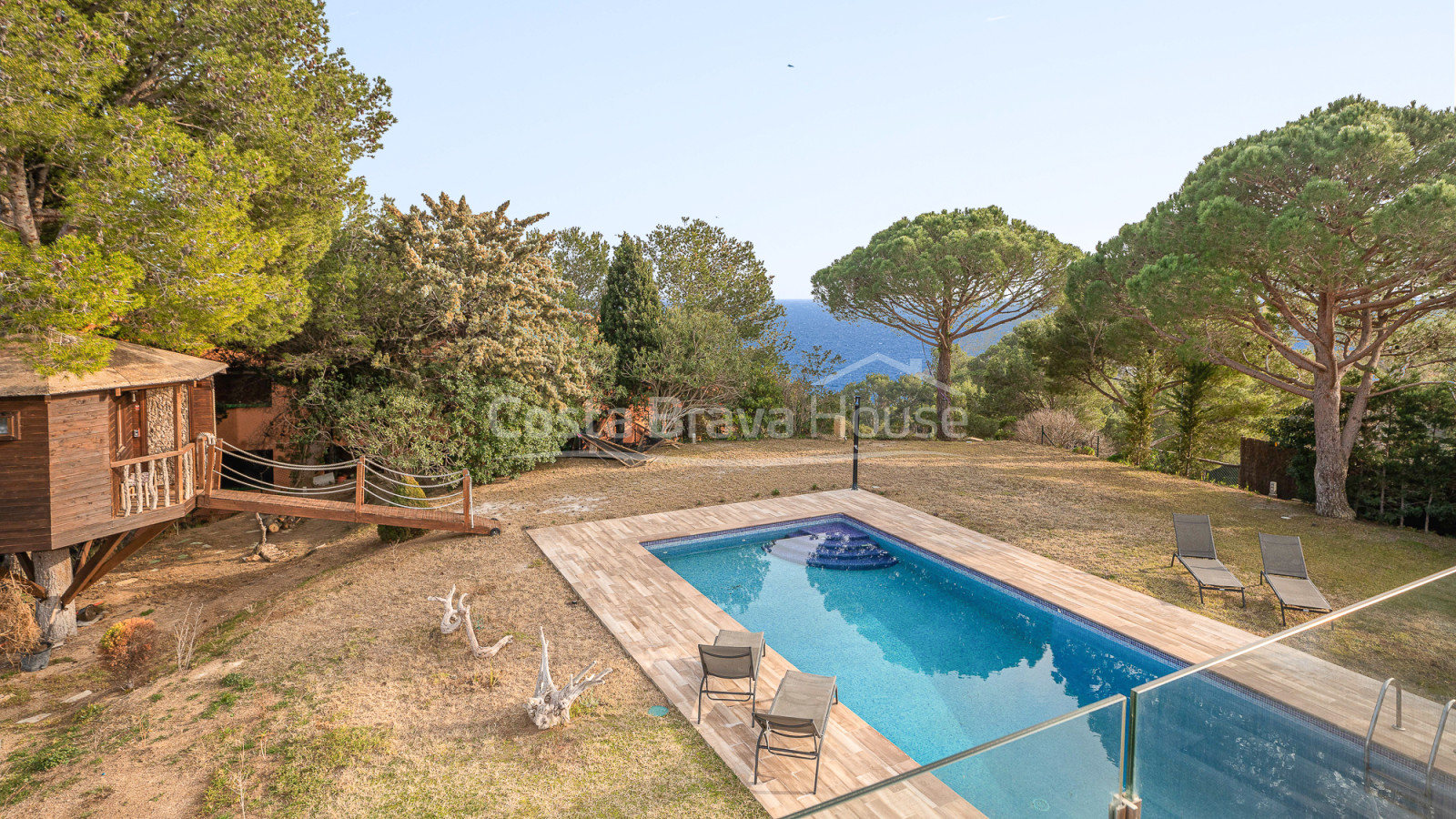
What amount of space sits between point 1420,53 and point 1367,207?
3887 mm

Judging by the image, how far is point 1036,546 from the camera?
403 inches

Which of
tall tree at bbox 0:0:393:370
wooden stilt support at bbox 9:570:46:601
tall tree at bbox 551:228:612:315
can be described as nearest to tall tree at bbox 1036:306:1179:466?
tall tree at bbox 0:0:393:370

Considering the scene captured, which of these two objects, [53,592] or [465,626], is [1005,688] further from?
[53,592]

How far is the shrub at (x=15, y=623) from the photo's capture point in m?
7.18

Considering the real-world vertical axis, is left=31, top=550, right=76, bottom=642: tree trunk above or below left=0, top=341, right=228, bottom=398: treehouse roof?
below

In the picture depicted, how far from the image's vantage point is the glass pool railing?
2154 mm

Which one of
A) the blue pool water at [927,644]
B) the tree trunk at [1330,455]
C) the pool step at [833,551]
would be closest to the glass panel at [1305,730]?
the blue pool water at [927,644]

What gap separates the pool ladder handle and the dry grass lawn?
19 cm

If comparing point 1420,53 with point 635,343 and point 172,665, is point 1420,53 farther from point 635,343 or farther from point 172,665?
point 172,665

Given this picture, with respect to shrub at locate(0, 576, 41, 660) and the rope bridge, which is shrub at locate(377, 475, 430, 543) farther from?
shrub at locate(0, 576, 41, 660)

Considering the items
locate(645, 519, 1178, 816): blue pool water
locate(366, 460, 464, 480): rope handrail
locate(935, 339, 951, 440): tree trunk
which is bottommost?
locate(645, 519, 1178, 816): blue pool water

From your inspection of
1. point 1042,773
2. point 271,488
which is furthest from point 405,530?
point 1042,773

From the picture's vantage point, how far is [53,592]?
26.2ft

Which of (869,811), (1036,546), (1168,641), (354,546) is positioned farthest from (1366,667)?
(354,546)
